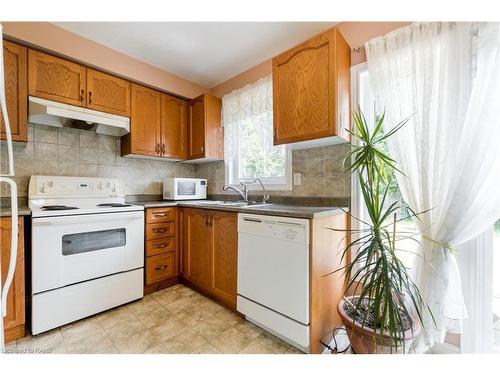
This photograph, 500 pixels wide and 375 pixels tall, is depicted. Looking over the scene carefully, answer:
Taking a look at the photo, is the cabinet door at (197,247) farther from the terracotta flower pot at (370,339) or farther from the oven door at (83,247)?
the terracotta flower pot at (370,339)

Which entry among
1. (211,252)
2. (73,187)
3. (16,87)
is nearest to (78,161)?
(73,187)

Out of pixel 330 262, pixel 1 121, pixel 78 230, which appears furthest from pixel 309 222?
pixel 1 121

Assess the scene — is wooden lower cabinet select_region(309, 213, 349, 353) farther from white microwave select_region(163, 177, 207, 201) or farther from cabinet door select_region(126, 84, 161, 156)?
cabinet door select_region(126, 84, 161, 156)

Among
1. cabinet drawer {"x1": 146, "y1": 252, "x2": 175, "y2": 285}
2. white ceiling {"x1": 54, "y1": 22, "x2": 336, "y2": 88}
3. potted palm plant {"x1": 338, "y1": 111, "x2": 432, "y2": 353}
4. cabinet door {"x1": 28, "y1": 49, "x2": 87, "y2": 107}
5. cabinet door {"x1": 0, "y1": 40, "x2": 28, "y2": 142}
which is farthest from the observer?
cabinet drawer {"x1": 146, "y1": 252, "x2": 175, "y2": 285}

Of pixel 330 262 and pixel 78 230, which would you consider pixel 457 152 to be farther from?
pixel 78 230

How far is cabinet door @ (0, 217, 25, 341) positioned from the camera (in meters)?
1.40

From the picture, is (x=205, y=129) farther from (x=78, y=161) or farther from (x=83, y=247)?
(x=83, y=247)

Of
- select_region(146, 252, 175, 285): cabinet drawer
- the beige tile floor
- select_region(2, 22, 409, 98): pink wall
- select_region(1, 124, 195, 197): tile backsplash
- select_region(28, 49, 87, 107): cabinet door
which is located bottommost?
the beige tile floor

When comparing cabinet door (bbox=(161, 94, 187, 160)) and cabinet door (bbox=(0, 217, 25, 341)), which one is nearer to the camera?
cabinet door (bbox=(0, 217, 25, 341))

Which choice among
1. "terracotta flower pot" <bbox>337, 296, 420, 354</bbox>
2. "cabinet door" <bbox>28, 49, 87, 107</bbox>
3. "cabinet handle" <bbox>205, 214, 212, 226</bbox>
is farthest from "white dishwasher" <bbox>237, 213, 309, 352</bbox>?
"cabinet door" <bbox>28, 49, 87, 107</bbox>

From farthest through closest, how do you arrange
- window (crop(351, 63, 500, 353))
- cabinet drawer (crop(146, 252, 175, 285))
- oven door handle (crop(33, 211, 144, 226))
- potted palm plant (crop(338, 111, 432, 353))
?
cabinet drawer (crop(146, 252, 175, 285))
oven door handle (crop(33, 211, 144, 226))
window (crop(351, 63, 500, 353))
potted palm plant (crop(338, 111, 432, 353))

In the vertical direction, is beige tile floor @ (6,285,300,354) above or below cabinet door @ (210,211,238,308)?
below

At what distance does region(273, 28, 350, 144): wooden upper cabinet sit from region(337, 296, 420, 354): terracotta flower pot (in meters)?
1.21

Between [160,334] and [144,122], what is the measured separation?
6.81ft
